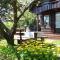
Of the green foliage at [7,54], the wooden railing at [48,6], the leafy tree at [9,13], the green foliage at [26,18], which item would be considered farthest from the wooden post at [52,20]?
the green foliage at [7,54]

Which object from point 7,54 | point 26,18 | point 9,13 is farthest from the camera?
point 26,18

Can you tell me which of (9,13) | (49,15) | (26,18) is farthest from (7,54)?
(49,15)

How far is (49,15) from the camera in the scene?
34094mm

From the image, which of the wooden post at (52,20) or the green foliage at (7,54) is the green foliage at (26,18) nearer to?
the wooden post at (52,20)

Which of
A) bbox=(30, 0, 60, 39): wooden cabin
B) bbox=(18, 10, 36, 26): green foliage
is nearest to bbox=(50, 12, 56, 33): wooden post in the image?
bbox=(30, 0, 60, 39): wooden cabin

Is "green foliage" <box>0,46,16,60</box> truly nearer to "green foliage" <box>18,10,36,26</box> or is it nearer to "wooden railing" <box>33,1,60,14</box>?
"green foliage" <box>18,10,36,26</box>

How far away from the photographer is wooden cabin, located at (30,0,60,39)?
32.2 meters

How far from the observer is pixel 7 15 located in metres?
14.8

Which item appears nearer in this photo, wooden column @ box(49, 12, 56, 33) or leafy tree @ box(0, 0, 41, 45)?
leafy tree @ box(0, 0, 41, 45)

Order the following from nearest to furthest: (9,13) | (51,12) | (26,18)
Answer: (9,13)
(26,18)
(51,12)

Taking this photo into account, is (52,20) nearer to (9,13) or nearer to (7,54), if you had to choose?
(9,13)

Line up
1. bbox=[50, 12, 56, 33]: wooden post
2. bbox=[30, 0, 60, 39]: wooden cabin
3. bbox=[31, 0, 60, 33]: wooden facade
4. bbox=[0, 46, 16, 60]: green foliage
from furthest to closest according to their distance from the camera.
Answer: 1. bbox=[50, 12, 56, 33]: wooden post
2. bbox=[30, 0, 60, 39]: wooden cabin
3. bbox=[31, 0, 60, 33]: wooden facade
4. bbox=[0, 46, 16, 60]: green foliage

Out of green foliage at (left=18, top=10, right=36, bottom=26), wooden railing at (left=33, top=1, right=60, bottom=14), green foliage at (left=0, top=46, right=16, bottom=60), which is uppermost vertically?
wooden railing at (left=33, top=1, right=60, bottom=14)

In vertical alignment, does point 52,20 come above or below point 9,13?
below
